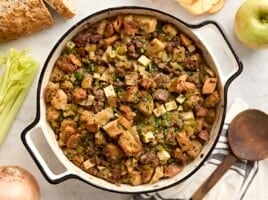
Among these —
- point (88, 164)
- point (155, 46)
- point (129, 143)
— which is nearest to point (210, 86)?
point (155, 46)

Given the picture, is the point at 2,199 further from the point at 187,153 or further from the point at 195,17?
the point at 195,17

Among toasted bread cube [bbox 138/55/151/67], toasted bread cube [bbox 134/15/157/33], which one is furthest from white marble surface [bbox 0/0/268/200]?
toasted bread cube [bbox 138/55/151/67]

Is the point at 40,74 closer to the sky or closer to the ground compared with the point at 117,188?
closer to the sky

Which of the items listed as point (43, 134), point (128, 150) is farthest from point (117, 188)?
point (43, 134)

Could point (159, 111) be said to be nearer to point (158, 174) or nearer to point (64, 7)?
point (158, 174)

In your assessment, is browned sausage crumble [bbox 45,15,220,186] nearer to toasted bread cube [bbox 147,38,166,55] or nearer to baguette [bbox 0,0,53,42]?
toasted bread cube [bbox 147,38,166,55]

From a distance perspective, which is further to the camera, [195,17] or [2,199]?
[195,17]
